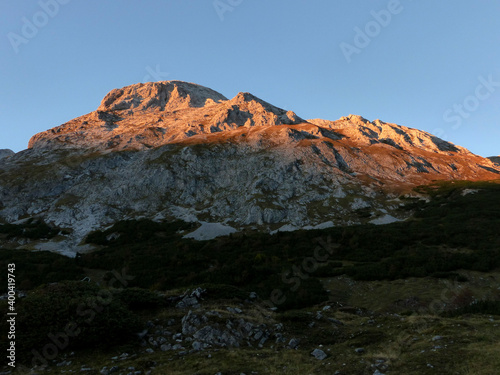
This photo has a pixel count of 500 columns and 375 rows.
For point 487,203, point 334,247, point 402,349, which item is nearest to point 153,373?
point 402,349

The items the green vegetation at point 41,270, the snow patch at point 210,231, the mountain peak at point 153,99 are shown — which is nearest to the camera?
the green vegetation at point 41,270

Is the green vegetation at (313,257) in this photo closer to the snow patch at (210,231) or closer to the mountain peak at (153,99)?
the snow patch at (210,231)

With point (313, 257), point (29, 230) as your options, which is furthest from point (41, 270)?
point (29, 230)

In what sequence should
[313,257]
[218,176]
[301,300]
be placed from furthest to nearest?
1. [218,176]
2. [313,257]
3. [301,300]

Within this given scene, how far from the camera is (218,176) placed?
96.6 meters

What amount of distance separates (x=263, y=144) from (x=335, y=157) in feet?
84.2

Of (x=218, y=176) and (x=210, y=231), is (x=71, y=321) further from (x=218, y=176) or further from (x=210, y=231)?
(x=218, y=176)

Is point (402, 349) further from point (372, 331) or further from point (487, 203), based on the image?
point (487, 203)

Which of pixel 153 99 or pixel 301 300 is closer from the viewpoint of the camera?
pixel 301 300

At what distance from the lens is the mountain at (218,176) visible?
74750 mm

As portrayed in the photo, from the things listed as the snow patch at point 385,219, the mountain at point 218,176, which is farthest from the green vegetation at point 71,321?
the snow patch at point 385,219

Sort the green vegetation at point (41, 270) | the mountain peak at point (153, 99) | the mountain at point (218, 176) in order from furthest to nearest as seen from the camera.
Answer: the mountain peak at point (153, 99)
the mountain at point (218, 176)
the green vegetation at point (41, 270)

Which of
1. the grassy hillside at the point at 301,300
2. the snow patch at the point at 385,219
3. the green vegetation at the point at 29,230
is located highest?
the green vegetation at the point at 29,230

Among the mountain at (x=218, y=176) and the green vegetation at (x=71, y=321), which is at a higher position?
the mountain at (x=218, y=176)
